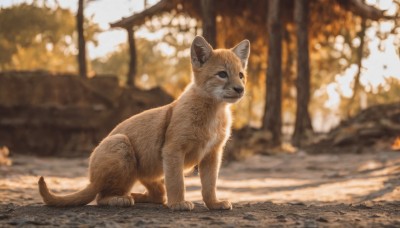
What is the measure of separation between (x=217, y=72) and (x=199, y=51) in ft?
1.26

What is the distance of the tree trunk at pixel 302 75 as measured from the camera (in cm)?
1761

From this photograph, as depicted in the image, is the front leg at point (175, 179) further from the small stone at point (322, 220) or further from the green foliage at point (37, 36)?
the green foliage at point (37, 36)

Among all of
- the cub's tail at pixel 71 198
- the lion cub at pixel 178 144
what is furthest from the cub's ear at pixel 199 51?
the cub's tail at pixel 71 198

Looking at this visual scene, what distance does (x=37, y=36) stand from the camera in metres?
31.4

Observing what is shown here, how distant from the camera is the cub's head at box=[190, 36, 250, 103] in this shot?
17.8 ft

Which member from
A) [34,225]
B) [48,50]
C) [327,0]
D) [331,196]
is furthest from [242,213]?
[48,50]

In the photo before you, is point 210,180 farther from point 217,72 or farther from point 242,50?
point 242,50

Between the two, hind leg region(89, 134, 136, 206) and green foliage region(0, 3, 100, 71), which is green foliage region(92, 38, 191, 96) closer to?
green foliage region(0, 3, 100, 71)

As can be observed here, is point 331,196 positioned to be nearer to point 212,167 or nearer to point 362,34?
point 212,167

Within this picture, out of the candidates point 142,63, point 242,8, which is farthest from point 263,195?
point 142,63

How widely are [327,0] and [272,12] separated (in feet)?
9.10

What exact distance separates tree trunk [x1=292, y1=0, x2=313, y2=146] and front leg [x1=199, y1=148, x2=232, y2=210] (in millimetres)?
12272

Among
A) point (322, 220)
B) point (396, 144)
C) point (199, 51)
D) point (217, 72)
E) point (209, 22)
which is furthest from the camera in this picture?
point (209, 22)

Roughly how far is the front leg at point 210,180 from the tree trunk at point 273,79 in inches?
467
